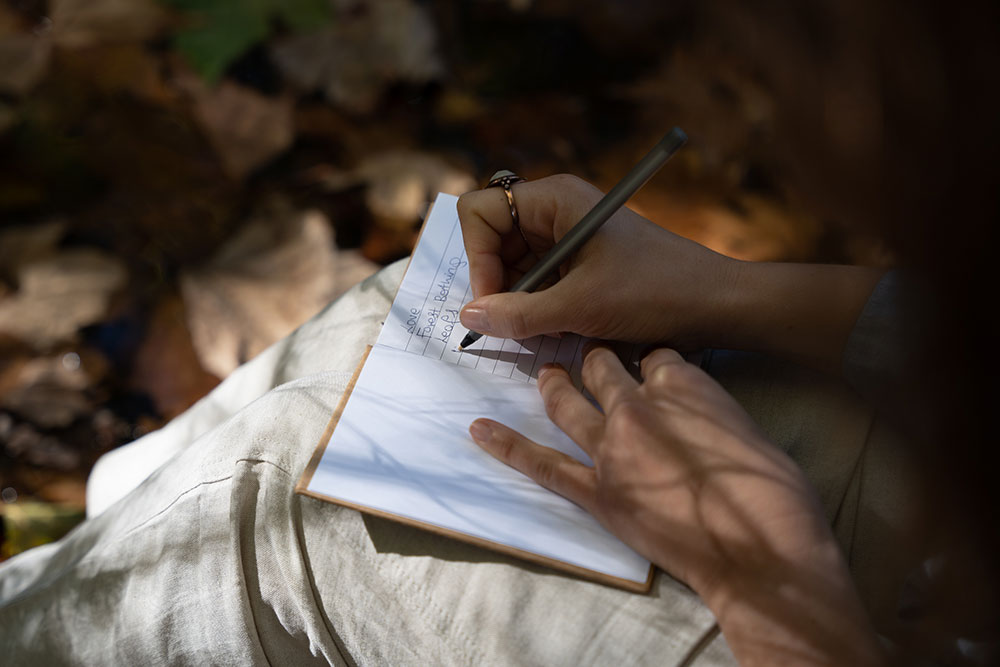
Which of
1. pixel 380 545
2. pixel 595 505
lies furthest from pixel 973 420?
pixel 380 545

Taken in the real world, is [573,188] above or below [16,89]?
above

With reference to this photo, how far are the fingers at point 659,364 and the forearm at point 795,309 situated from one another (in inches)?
2.4

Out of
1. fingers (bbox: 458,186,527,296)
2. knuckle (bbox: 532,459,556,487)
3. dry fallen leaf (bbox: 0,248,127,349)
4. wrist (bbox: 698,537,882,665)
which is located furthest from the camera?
dry fallen leaf (bbox: 0,248,127,349)

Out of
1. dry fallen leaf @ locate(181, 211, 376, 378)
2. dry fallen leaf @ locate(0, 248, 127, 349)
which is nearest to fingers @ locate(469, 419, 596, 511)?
dry fallen leaf @ locate(181, 211, 376, 378)

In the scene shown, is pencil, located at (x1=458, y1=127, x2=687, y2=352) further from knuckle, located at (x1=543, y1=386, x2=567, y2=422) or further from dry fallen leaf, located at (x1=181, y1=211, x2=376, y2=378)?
dry fallen leaf, located at (x1=181, y1=211, x2=376, y2=378)

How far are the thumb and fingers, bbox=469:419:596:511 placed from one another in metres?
0.08

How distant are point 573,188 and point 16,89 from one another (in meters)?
1.24

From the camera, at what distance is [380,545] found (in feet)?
1.84

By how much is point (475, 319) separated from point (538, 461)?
14 centimetres

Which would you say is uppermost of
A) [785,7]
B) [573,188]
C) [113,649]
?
[785,7]

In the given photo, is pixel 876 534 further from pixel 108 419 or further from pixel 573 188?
pixel 108 419

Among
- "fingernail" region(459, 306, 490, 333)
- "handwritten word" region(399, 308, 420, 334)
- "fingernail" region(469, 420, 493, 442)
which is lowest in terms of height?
"fingernail" region(469, 420, 493, 442)

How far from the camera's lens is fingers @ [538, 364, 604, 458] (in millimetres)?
564

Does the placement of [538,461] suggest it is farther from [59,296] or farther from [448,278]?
[59,296]
